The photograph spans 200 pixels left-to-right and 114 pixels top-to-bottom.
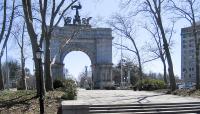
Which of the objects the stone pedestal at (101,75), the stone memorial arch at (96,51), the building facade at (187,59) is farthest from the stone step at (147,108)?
the building facade at (187,59)

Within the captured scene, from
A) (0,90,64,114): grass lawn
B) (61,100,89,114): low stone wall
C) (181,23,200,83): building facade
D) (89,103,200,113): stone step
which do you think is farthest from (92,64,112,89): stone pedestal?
(61,100,89,114): low stone wall

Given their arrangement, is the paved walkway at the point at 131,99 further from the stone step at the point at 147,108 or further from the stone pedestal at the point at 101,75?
the stone pedestal at the point at 101,75

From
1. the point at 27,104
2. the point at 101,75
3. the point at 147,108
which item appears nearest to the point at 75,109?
the point at 147,108

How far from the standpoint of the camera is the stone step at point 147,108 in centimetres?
2305

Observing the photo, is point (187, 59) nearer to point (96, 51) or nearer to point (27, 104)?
point (96, 51)

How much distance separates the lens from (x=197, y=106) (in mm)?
24922

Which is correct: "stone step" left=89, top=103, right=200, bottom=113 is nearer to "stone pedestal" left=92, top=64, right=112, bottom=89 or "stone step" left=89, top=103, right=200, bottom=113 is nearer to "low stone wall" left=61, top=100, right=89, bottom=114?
"low stone wall" left=61, top=100, right=89, bottom=114

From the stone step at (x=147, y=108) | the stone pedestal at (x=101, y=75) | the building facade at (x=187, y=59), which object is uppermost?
the building facade at (x=187, y=59)

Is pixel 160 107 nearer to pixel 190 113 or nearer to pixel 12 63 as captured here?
pixel 190 113

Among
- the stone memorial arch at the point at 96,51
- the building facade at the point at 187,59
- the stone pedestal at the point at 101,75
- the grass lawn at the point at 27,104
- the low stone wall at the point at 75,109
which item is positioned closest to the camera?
the low stone wall at the point at 75,109

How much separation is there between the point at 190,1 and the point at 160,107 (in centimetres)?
1673

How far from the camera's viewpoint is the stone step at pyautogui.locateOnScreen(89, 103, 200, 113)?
75.6 ft

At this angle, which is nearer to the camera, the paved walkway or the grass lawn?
the grass lawn

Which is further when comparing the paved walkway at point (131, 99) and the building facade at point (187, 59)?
the building facade at point (187, 59)
